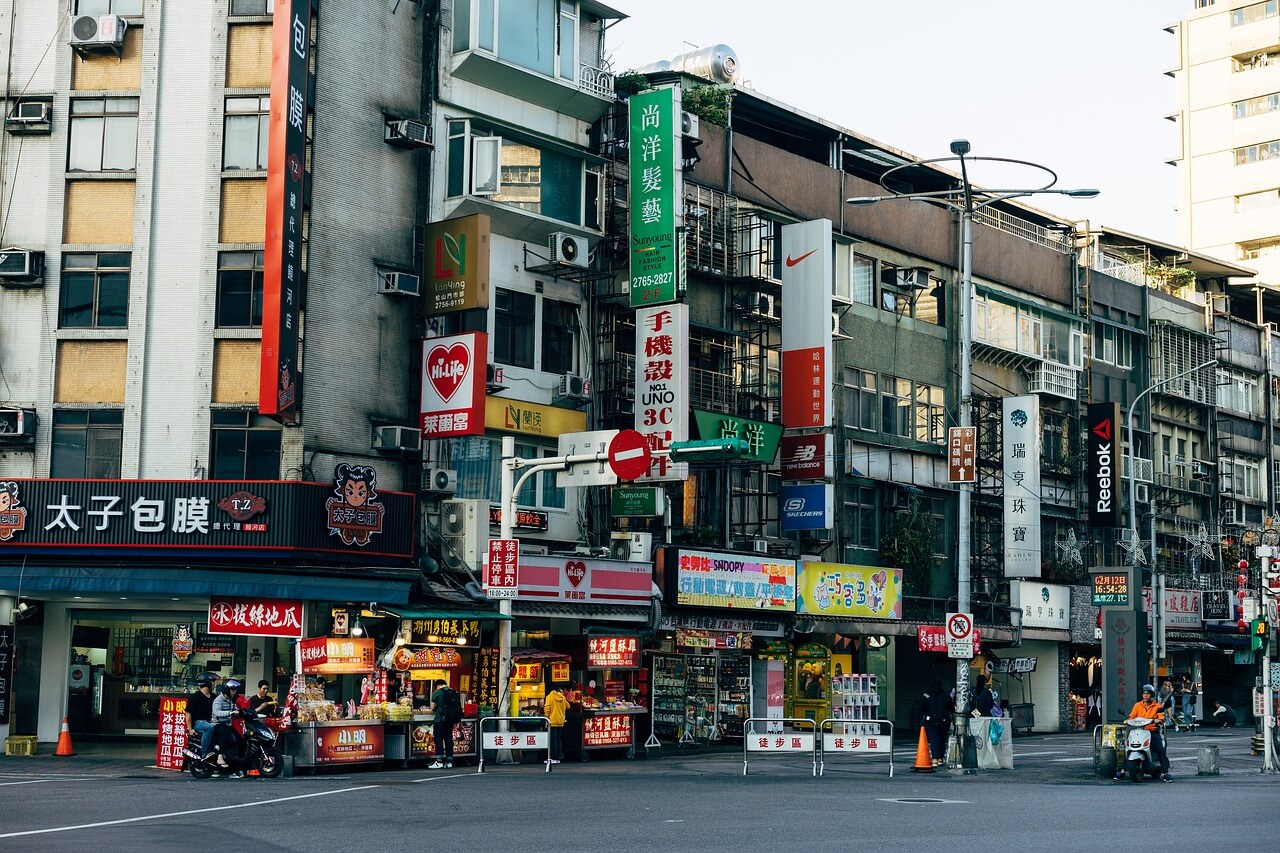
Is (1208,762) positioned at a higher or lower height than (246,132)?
lower

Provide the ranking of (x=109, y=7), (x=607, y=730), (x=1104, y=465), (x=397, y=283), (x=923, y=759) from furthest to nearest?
(x=1104, y=465) < (x=397, y=283) < (x=109, y=7) < (x=607, y=730) < (x=923, y=759)

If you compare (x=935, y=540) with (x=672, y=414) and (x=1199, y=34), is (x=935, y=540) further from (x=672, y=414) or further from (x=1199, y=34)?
(x=1199, y=34)

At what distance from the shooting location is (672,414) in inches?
1379

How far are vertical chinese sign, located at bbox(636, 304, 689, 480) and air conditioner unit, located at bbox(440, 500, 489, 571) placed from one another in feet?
13.2

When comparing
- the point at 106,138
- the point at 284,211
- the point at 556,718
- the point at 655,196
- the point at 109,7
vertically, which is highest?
the point at 109,7

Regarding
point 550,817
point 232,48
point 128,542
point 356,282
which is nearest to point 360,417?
point 356,282

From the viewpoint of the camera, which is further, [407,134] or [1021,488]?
[1021,488]

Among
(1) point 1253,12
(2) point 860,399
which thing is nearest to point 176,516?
(2) point 860,399

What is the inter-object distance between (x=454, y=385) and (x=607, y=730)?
24.1ft

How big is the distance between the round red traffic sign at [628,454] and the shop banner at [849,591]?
1456 centimetres

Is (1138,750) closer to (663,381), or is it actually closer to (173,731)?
(663,381)

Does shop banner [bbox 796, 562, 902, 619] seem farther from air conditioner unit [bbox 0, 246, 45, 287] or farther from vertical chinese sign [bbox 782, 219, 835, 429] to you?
air conditioner unit [bbox 0, 246, 45, 287]

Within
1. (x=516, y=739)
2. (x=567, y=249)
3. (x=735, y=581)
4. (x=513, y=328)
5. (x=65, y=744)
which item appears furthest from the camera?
(x=735, y=581)

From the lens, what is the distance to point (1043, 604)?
167ft
